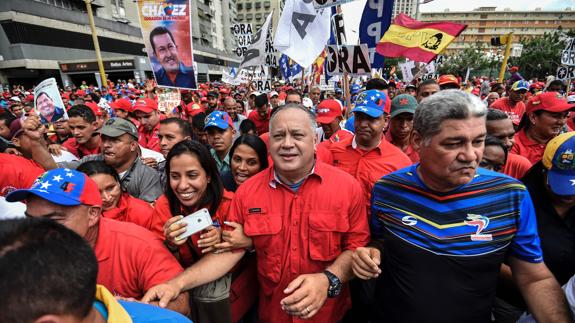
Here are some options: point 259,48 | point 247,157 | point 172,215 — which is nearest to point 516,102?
point 259,48

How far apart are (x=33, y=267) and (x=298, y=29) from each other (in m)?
5.01

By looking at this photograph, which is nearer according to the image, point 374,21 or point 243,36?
point 374,21

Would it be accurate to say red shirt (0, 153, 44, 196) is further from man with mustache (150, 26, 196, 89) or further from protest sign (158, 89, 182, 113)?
protest sign (158, 89, 182, 113)

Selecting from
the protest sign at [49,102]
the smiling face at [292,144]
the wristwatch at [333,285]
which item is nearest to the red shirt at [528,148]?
the smiling face at [292,144]

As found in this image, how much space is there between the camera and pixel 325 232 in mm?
1925

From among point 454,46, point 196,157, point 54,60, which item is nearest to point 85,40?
point 54,60

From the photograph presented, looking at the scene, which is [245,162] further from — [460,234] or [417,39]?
[417,39]

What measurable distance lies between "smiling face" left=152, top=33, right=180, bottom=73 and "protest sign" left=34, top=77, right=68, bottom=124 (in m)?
1.61

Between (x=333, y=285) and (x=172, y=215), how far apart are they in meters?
1.36

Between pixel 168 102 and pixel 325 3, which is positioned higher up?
pixel 325 3

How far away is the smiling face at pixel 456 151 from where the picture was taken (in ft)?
5.02

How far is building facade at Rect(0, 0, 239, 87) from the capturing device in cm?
2572

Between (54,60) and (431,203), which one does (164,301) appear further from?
(54,60)

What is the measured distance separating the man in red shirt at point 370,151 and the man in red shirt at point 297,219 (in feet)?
2.95
